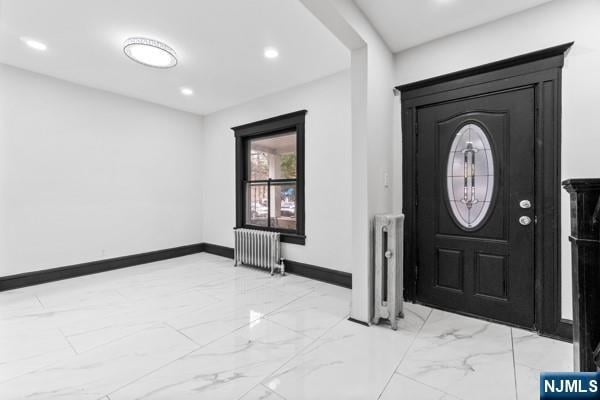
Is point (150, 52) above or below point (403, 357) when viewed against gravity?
above

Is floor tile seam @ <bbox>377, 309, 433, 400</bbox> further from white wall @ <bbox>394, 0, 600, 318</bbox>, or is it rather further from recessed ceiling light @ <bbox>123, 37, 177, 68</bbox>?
recessed ceiling light @ <bbox>123, 37, 177, 68</bbox>

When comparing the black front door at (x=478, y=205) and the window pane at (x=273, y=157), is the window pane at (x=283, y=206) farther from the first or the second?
the black front door at (x=478, y=205)

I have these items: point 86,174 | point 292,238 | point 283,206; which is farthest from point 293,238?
point 86,174

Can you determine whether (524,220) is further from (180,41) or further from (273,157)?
(180,41)

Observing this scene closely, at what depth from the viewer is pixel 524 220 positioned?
7.65ft

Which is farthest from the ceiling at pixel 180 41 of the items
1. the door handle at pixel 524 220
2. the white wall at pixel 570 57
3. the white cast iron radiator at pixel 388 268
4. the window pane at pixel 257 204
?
the door handle at pixel 524 220

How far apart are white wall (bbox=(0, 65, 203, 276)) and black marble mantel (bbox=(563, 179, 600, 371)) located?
524 centimetres

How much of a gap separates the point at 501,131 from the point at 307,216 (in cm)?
246

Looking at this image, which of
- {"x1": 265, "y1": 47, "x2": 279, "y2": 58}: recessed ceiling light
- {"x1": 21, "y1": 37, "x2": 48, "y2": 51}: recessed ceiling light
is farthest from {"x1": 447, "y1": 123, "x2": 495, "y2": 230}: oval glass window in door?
{"x1": 21, "y1": 37, "x2": 48, "y2": 51}: recessed ceiling light

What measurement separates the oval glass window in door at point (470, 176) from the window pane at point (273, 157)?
7.47 feet

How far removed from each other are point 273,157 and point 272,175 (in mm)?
317

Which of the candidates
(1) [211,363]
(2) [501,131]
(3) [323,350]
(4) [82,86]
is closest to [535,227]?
(2) [501,131]

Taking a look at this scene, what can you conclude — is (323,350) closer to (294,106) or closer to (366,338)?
(366,338)

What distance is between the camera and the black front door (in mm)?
2346
